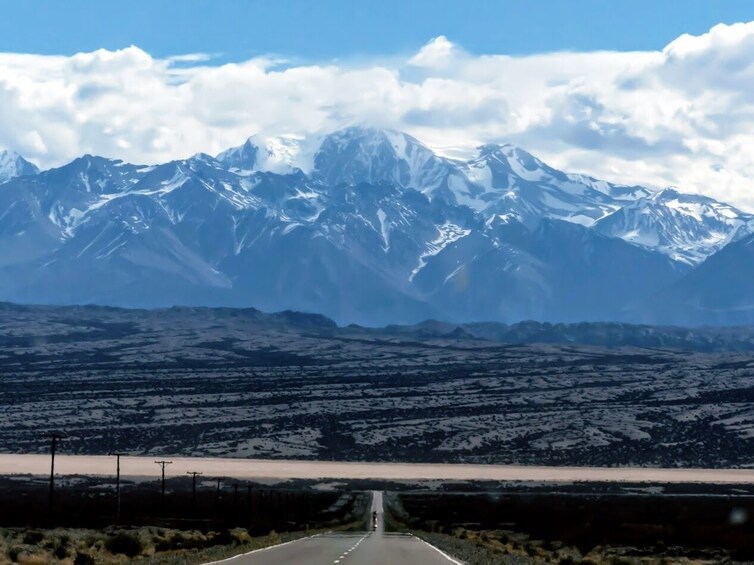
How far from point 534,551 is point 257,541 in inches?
437

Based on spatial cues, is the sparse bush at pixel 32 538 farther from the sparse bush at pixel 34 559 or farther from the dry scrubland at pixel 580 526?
the dry scrubland at pixel 580 526

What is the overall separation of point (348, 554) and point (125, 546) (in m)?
6.91

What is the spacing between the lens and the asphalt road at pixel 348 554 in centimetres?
3819

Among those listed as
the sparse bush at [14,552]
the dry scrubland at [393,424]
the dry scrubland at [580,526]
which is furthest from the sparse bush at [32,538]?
the dry scrubland at [393,424]

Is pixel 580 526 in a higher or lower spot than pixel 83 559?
lower

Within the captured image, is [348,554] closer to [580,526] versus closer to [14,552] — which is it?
[14,552]

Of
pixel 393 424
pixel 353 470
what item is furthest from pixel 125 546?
pixel 393 424

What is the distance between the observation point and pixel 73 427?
161125mm

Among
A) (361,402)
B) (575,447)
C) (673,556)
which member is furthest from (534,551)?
(361,402)

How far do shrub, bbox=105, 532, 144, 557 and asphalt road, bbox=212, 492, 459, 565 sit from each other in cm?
326

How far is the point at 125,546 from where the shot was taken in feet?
137

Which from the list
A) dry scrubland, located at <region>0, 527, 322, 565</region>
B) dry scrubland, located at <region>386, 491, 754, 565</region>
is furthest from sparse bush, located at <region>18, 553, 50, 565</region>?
dry scrubland, located at <region>386, 491, 754, 565</region>

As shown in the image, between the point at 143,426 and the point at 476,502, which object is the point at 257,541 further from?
the point at 143,426

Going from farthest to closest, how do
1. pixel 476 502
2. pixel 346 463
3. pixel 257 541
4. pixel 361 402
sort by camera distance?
pixel 361 402, pixel 346 463, pixel 476 502, pixel 257 541
